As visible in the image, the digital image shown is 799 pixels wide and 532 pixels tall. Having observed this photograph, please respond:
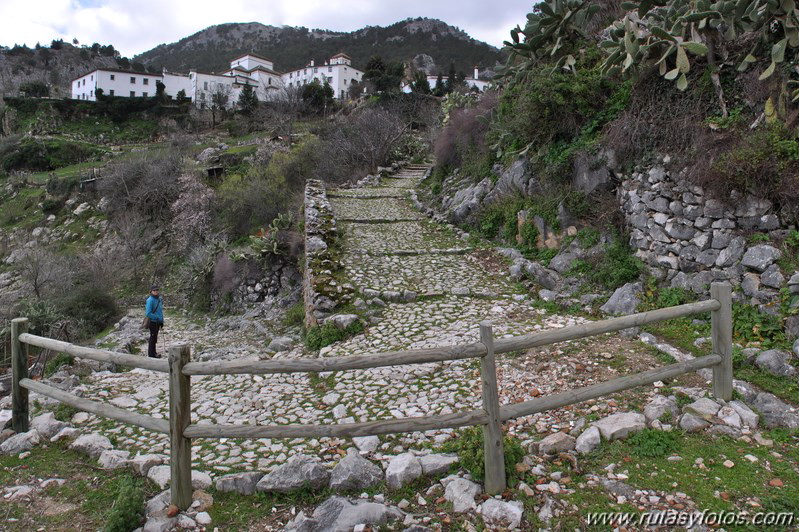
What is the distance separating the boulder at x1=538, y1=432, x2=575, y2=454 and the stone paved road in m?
0.87

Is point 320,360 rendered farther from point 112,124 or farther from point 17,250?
point 112,124

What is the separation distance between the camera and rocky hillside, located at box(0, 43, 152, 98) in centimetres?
6838

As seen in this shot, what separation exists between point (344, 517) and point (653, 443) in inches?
94.4

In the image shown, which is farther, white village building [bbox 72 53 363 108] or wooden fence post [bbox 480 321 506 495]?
white village building [bbox 72 53 363 108]

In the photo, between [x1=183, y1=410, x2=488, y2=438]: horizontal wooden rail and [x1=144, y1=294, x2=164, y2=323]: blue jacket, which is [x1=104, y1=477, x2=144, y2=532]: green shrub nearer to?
[x1=183, y1=410, x2=488, y2=438]: horizontal wooden rail

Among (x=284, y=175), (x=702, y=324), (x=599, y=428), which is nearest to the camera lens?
(x=599, y=428)

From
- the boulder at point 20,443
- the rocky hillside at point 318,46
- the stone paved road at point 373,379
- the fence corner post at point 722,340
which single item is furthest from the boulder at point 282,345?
the rocky hillside at point 318,46

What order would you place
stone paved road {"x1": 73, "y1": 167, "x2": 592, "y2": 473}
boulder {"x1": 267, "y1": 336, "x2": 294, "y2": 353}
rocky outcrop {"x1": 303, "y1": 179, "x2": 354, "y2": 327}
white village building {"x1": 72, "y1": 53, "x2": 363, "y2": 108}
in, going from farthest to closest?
1. white village building {"x1": 72, "y1": 53, "x2": 363, "y2": 108}
2. rocky outcrop {"x1": 303, "y1": 179, "x2": 354, "y2": 327}
3. boulder {"x1": 267, "y1": 336, "x2": 294, "y2": 353}
4. stone paved road {"x1": 73, "y1": 167, "x2": 592, "y2": 473}

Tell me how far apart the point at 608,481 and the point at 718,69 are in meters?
6.31

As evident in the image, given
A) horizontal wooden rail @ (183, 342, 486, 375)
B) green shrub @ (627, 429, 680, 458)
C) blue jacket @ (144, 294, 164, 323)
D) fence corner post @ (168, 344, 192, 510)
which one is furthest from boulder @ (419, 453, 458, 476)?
blue jacket @ (144, 294, 164, 323)

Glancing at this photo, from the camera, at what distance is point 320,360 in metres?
3.13

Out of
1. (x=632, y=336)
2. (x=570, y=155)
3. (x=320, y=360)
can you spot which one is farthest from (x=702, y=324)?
(x=320, y=360)

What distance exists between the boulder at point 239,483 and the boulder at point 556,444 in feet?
7.07

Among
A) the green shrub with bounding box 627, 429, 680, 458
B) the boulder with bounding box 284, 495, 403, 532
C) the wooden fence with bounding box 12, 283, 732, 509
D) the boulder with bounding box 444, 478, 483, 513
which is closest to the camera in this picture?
the boulder with bounding box 284, 495, 403, 532
